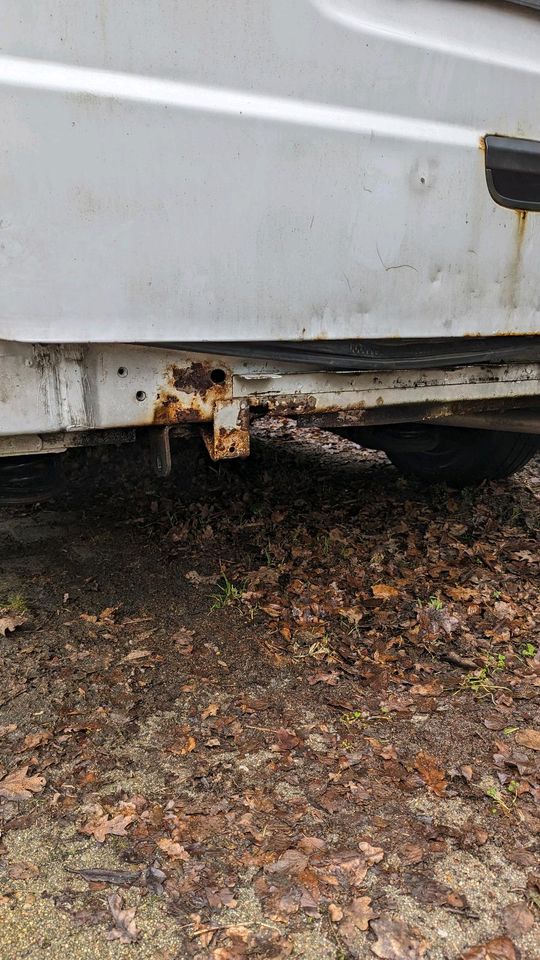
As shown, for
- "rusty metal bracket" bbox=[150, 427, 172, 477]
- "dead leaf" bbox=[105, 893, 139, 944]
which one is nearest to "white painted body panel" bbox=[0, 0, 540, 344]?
"rusty metal bracket" bbox=[150, 427, 172, 477]

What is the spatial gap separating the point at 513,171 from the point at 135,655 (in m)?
1.89

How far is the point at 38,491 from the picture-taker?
2.20 meters

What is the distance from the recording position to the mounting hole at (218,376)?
194 cm

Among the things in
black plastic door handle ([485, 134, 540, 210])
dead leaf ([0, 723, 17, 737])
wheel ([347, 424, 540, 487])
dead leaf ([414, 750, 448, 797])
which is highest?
black plastic door handle ([485, 134, 540, 210])

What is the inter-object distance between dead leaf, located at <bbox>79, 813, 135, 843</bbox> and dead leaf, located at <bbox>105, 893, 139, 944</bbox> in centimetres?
18

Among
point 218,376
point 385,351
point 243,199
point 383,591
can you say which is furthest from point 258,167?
point 383,591

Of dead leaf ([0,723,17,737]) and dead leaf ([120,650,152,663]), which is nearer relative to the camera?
dead leaf ([0,723,17,737])

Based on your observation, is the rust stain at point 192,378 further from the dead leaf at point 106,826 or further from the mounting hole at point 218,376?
the dead leaf at point 106,826

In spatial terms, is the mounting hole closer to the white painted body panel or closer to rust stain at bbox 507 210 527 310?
the white painted body panel

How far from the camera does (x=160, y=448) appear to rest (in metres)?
2.16

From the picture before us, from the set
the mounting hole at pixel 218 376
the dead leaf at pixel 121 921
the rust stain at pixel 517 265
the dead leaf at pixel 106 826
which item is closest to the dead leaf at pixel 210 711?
the dead leaf at pixel 106 826

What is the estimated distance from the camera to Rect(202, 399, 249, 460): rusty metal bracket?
1980 mm

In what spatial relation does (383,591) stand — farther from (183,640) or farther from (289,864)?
(289,864)

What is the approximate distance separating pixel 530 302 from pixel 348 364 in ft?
2.07
